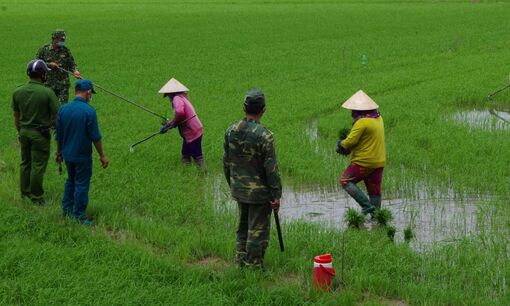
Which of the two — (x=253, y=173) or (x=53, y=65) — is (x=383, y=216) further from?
(x=53, y=65)

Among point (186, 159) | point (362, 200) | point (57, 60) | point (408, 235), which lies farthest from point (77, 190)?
point (57, 60)

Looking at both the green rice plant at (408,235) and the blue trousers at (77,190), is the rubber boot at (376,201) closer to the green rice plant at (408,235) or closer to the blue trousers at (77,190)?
the green rice plant at (408,235)

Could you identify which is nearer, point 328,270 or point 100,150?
point 328,270

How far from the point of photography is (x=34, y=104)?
755 centimetres

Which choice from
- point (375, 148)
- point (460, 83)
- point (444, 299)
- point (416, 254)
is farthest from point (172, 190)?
point (460, 83)

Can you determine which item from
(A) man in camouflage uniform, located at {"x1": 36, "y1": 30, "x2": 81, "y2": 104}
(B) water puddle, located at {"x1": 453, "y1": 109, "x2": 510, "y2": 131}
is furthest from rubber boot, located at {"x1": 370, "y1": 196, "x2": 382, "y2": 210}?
(A) man in camouflage uniform, located at {"x1": 36, "y1": 30, "x2": 81, "y2": 104}

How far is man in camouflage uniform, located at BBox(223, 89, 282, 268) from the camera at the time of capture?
18.4 ft

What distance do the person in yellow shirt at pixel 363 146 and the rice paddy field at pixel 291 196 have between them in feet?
1.35

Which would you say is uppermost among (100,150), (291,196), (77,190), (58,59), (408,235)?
(58,59)

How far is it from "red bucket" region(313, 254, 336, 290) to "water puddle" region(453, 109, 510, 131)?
6.83m

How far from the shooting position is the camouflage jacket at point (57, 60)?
10438mm

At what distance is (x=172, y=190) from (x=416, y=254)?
3.30m

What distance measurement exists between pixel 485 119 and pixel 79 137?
790 cm

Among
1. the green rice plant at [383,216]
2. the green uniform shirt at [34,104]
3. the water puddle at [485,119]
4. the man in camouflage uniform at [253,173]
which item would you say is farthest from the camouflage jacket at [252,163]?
the water puddle at [485,119]
